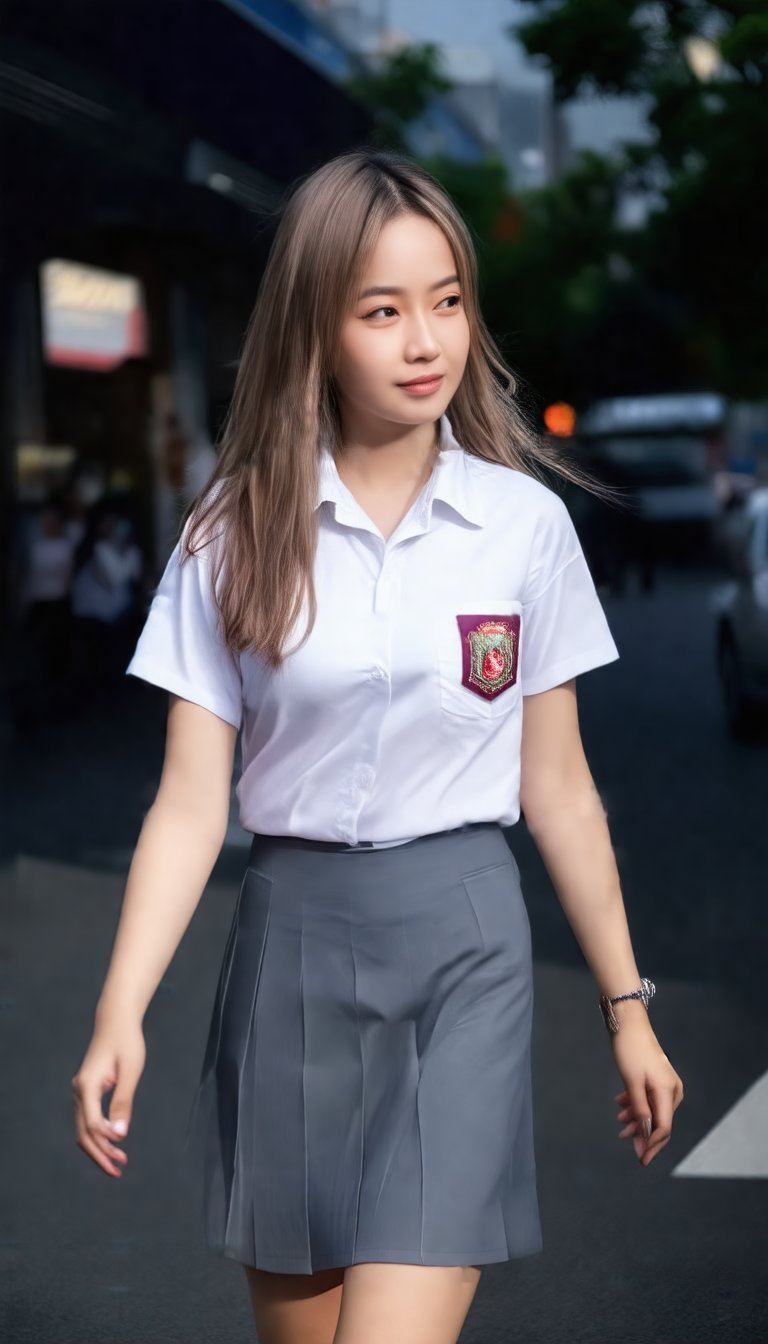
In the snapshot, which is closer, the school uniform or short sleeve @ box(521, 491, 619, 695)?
the school uniform

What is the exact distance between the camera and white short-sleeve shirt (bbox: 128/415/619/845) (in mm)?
2408

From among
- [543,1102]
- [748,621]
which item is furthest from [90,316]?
[543,1102]

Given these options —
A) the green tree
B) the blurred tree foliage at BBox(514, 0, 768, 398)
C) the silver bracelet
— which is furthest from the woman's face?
the green tree

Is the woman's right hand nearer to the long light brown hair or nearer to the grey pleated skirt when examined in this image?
the grey pleated skirt

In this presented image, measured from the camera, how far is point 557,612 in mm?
2516

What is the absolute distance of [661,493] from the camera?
12.8 m

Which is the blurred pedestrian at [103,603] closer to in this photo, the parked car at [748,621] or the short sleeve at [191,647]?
the parked car at [748,621]

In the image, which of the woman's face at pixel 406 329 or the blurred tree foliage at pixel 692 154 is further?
the blurred tree foliage at pixel 692 154

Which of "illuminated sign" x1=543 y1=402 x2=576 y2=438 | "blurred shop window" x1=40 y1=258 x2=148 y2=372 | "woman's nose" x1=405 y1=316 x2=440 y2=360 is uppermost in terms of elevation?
"blurred shop window" x1=40 y1=258 x2=148 y2=372

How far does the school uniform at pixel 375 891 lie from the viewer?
240 cm

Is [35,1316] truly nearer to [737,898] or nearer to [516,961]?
[516,961]

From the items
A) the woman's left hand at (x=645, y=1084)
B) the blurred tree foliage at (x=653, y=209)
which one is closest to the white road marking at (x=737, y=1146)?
the woman's left hand at (x=645, y=1084)

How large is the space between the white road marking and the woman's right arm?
2536 mm

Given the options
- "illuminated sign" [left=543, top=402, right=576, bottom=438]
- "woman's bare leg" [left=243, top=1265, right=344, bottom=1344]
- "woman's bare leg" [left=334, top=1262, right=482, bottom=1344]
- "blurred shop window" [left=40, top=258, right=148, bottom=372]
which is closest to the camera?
"woman's bare leg" [left=334, top=1262, right=482, bottom=1344]
